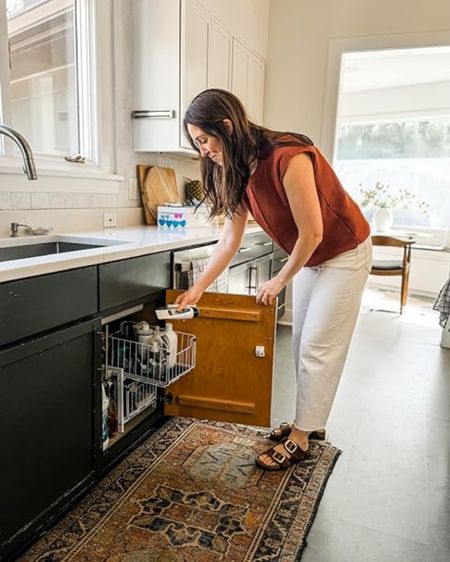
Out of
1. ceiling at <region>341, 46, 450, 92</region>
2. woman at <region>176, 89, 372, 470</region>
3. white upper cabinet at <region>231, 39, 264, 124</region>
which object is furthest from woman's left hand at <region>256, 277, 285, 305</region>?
ceiling at <region>341, 46, 450, 92</region>

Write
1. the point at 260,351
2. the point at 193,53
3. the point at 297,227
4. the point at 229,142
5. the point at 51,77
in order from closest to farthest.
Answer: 1. the point at 229,142
2. the point at 297,227
3. the point at 260,351
4. the point at 51,77
5. the point at 193,53

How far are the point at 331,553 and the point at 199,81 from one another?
2476mm

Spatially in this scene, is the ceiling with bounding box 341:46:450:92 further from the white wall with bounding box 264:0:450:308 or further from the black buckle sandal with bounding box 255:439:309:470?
the black buckle sandal with bounding box 255:439:309:470

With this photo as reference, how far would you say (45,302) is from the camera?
1.27m

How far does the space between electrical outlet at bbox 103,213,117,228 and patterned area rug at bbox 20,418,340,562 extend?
1.07 m

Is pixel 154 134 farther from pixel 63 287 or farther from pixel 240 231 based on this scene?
pixel 63 287

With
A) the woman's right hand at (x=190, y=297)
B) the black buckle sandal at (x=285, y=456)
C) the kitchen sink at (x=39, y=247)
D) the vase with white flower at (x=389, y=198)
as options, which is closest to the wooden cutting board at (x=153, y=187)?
the kitchen sink at (x=39, y=247)

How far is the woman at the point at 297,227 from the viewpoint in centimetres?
147

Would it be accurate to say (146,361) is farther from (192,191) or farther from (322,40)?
(322,40)

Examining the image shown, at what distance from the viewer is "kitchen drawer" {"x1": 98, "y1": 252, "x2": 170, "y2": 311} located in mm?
1539

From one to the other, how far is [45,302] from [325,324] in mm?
969

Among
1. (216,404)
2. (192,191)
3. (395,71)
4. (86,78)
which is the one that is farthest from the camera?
(395,71)

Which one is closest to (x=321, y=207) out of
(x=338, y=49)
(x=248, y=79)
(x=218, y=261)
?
(x=218, y=261)

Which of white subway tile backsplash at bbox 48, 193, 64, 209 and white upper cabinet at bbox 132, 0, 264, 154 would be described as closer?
white subway tile backsplash at bbox 48, 193, 64, 209
